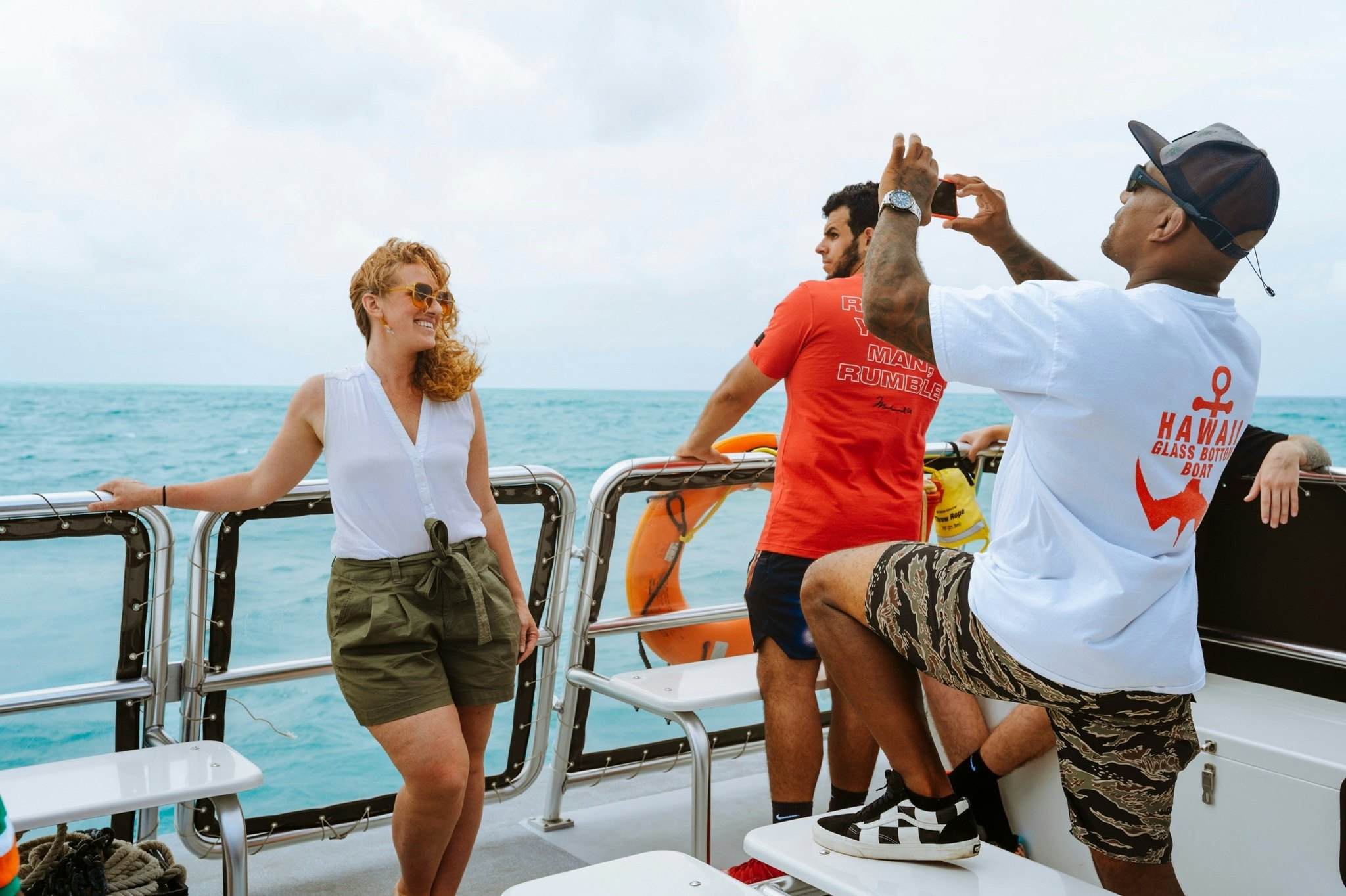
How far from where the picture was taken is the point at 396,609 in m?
2.23

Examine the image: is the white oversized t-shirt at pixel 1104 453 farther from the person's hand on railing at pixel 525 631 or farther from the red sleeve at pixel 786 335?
the person's hand on railing at pixel 525 631

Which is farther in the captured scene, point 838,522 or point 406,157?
point 406,157

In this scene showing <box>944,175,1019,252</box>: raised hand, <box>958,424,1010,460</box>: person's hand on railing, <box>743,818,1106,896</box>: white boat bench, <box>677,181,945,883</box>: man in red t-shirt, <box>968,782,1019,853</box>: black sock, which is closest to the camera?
<box>743,818,1106,896</box>: white boat bench

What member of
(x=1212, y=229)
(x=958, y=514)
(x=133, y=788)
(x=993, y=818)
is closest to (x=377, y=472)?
(x=133, y=788)

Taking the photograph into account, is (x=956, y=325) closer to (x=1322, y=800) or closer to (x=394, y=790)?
(x=1322, y=800)

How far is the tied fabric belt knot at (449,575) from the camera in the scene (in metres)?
2.27

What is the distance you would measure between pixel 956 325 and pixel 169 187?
3793 centimetres

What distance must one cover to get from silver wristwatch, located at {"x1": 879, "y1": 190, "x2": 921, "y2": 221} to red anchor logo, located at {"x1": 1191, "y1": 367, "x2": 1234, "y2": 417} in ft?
1.62

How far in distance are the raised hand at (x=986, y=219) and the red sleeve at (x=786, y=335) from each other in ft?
1.77

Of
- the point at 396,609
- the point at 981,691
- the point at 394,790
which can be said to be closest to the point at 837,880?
the point at 981,691

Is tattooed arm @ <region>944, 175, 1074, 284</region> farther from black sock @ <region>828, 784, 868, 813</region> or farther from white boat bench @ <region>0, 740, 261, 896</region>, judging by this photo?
white boat bench @ <region>0, 740, 261, 896</region>

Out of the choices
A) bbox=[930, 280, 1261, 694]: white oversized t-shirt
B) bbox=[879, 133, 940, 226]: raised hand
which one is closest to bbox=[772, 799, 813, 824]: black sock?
bbox=[930, 280, 1261, 694]: white oversized t-shirt

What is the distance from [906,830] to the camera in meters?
1.86

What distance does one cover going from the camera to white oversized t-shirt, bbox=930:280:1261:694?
58.2 inches
